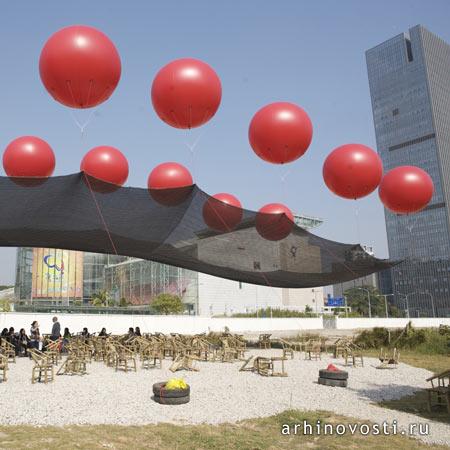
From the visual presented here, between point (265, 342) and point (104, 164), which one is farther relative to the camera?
point (265, 342)

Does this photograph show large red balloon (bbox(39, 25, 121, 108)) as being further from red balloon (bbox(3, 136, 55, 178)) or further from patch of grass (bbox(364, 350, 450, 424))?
patch of grass (bbox(364, 350, 450, 424))

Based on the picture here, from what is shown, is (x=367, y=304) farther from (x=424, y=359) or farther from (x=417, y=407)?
(x=417, y=407)

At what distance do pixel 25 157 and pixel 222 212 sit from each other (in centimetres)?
372

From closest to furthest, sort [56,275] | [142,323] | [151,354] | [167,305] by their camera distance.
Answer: [151,354] → [142,323] → [167,305] → [56,275]

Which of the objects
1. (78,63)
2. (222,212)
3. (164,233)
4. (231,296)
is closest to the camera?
(78,63)

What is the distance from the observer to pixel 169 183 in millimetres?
8445

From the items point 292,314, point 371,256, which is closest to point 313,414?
point 371,256

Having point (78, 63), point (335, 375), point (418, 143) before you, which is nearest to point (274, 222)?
point (335, 375)

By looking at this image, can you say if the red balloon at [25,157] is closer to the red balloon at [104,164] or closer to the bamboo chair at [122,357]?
the red balloon at [104,164]

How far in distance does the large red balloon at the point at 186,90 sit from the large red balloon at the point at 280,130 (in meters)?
0.93

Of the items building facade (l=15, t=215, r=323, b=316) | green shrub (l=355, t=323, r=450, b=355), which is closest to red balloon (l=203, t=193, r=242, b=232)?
green shrub (l=355, t=323, r=450, b=355)

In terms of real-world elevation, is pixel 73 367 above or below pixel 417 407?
above

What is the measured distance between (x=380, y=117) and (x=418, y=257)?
3370 cm

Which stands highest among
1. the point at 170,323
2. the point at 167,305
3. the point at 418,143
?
the point at 418,143
